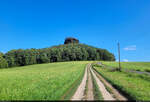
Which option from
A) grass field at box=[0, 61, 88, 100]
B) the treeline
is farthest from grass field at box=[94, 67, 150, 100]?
the treeline

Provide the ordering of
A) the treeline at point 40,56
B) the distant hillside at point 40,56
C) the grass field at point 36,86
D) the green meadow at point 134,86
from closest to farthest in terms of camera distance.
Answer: the green meadow at point 134,86, the grass field at point 36,86, the treeline at point 40,56, the distant hillside at point 40,56

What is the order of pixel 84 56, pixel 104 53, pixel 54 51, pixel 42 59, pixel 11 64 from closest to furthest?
pixel 11 64, pixel 42 59, pixel 54 51, pixel 84 56, pixel 104 53

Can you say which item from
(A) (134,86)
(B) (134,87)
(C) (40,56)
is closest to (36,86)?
(B) (134,87)

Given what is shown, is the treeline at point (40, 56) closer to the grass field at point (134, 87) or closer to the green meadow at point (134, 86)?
the green meadow at point (134, 86)

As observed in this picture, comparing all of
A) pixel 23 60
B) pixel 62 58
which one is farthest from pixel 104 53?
pixel 23 60

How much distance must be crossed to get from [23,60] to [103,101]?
102 m

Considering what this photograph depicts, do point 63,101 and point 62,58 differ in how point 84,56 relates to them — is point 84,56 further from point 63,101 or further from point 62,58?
point 63,101

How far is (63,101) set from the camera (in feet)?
25.9

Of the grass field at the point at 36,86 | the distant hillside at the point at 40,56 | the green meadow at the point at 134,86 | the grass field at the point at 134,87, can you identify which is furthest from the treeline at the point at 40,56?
the grass field at the point at 134,87

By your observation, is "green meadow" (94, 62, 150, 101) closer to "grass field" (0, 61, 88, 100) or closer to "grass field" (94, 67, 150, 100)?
"grass field" (94, 67, 150, 100)

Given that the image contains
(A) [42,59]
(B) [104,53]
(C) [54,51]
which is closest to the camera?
(A) [42,59]

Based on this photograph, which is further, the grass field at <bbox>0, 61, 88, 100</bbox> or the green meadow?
the grass field at <bbox>0, 61, 88, 100</bbox>

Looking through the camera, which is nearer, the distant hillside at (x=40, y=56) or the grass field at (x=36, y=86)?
the grass field at (x=36, y=86)

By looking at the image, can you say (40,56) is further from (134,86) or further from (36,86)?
(134,86)
